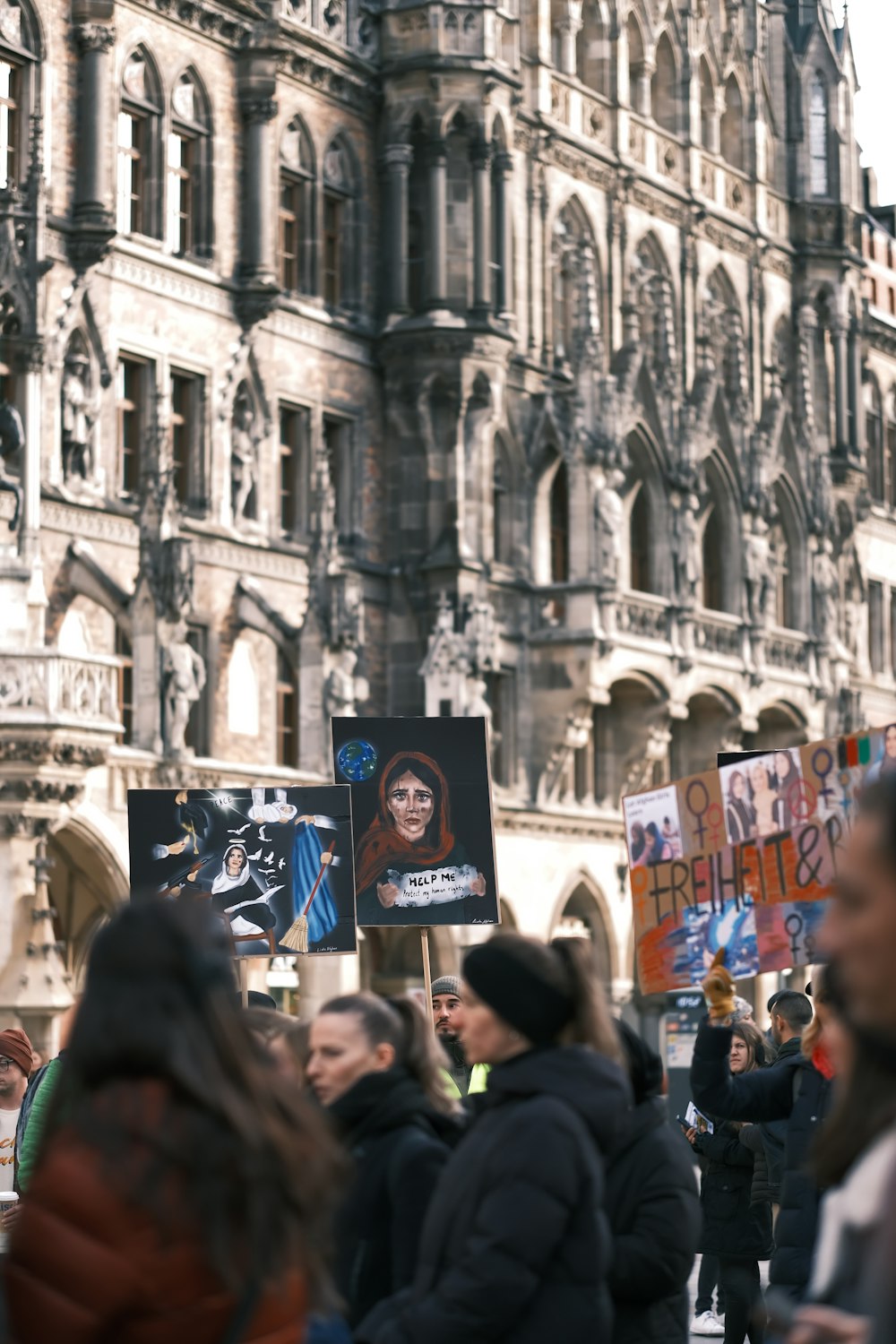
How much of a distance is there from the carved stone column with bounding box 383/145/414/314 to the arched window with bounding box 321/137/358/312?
16.3 inches

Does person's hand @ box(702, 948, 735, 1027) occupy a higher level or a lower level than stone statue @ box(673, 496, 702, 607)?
lower

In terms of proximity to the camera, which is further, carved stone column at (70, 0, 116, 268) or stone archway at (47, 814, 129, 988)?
carved stone column at (70, 0, 116, 268)

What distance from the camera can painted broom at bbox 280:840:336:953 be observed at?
1088 cm

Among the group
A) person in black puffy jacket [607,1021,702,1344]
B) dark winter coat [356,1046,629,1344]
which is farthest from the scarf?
dark winter coat [356,1046,629,1344]

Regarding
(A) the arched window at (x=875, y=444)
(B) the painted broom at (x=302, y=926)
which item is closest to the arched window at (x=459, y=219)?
(A) the arched window at (x=875, y=444)

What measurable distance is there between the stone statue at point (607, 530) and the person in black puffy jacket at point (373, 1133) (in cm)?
2573

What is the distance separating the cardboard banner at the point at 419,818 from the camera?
10891 millimetres

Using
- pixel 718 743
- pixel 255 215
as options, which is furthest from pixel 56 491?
pixel 718 743

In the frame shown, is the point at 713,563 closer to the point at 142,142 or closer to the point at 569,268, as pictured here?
the point at 569,268

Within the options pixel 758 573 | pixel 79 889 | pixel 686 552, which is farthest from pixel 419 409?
pixel 79 889

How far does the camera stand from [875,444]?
1706 inches

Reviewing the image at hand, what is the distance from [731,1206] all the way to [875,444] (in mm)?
34011

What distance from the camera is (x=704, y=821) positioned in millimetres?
8352

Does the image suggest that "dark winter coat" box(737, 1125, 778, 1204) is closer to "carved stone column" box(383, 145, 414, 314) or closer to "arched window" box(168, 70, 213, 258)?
"arched window" box(168, 70, 213, 258)
